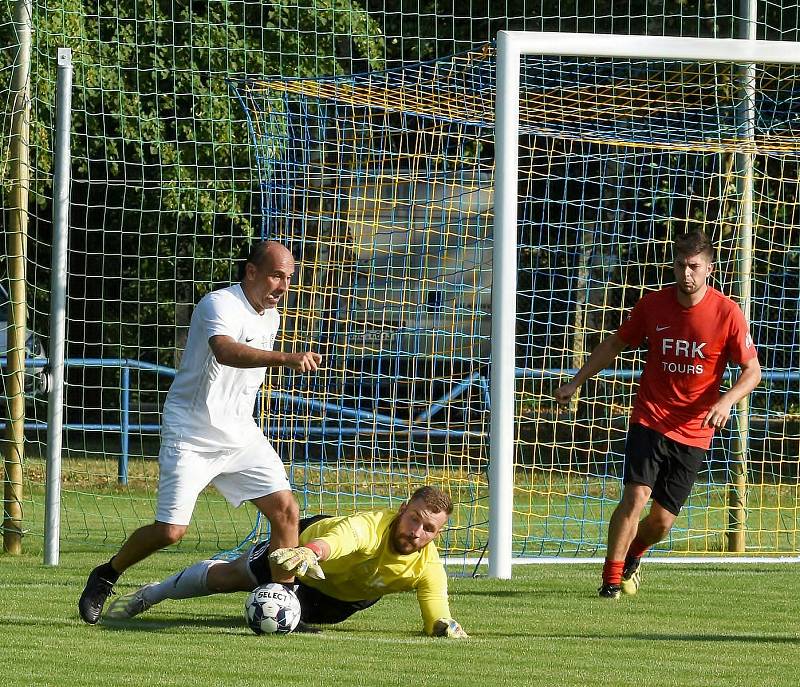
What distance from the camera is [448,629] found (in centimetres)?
632

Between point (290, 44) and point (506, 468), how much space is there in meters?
9.67

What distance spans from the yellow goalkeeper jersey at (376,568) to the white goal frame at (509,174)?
2.04 metres

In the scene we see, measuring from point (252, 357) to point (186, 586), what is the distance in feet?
3.97

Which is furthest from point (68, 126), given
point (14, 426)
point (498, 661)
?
point (498, 661)

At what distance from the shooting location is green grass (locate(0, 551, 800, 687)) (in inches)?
213

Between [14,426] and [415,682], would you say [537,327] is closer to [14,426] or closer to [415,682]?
[14,426]

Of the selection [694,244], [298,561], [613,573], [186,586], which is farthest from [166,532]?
[694,244]

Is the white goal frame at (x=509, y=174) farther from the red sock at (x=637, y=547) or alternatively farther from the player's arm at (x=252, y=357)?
the player's arm at (x=252, y=357)

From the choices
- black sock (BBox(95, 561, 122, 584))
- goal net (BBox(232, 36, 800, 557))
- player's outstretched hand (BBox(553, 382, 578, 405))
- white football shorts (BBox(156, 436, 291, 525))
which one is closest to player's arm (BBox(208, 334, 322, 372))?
white football shorts (BBox(156, 436, 291, 525))

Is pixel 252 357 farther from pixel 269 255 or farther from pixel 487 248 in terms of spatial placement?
pixel 487 248

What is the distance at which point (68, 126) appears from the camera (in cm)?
904

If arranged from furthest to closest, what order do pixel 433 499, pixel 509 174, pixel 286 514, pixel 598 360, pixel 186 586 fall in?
pixel 509 174, pixel 598 360, pixel 286 514, pixel 186 586, pixel 433 499

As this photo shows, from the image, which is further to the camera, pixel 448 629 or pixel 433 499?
pixel 448 629

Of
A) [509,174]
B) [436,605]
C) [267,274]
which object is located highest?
[509,174]
